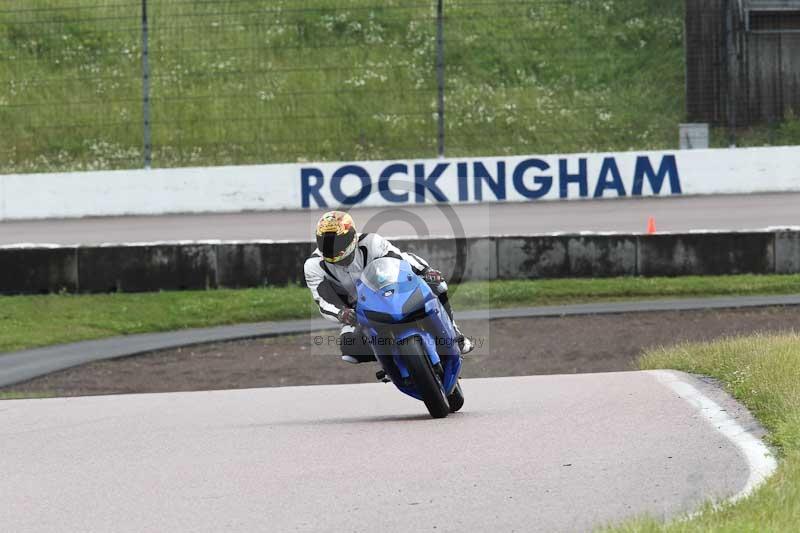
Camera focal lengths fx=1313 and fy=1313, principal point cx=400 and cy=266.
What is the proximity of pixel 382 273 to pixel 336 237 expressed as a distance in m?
0.35

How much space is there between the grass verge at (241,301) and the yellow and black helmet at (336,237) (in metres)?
9.37

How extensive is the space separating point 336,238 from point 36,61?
24.0m

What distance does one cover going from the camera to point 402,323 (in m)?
7.87

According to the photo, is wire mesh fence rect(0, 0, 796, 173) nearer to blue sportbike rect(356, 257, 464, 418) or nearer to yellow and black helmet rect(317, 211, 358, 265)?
blue sportbike rect(356, 257, 464, 418)

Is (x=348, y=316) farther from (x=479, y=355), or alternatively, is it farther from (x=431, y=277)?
(x=479, y=355)

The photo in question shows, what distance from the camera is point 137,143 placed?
28250 millimetres

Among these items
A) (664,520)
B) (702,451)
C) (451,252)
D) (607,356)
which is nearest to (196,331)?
(451,252)

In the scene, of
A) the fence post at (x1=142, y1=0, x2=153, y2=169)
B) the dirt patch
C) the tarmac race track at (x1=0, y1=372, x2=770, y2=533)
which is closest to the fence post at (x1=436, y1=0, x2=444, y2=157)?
the fence post at (x1=142, y1=0, x2=153, y2=169)

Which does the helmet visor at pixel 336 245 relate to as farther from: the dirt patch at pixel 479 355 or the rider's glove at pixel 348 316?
the dirt patch at pixel 479 355

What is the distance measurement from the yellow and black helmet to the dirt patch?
5848mm

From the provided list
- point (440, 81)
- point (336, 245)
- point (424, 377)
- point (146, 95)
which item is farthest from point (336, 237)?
point (146, 95)

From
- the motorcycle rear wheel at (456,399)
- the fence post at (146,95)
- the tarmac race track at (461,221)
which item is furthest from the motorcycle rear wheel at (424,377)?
the fence post at (146,95)

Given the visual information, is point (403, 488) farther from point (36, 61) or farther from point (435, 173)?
point (36, 61)

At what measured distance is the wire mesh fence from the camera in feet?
90.7
